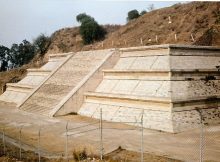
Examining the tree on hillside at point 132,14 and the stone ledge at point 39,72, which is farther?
the tree on hillside at point 132,14

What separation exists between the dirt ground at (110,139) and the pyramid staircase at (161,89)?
84 centimetres

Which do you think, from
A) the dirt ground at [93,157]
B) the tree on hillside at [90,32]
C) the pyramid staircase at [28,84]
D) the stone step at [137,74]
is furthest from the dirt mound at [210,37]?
the tree on hillside at [90,32]

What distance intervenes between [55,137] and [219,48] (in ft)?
43.1

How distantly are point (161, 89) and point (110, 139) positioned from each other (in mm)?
5231

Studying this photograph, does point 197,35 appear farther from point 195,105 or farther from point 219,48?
point 195,105

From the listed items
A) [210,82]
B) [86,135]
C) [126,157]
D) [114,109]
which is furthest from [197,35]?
[126,157]

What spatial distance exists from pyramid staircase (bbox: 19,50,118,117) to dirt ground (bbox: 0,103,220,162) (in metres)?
2.33

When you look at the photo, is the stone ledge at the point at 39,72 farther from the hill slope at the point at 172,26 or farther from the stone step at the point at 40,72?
the hill slope at the point at 172,26

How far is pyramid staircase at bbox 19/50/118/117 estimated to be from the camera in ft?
76.4

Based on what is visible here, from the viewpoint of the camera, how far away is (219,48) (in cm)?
2319

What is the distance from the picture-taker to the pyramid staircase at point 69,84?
2330 centimetres

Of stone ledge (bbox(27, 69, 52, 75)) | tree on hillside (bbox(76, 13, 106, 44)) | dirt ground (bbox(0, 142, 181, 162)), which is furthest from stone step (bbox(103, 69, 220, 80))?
tree on hillside (bbox(76, 13, 106, 44))

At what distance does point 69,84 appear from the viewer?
86.9 ft

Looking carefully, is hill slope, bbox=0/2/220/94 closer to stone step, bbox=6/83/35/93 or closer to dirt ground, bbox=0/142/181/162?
stone step, bbox=6/83/35/93
